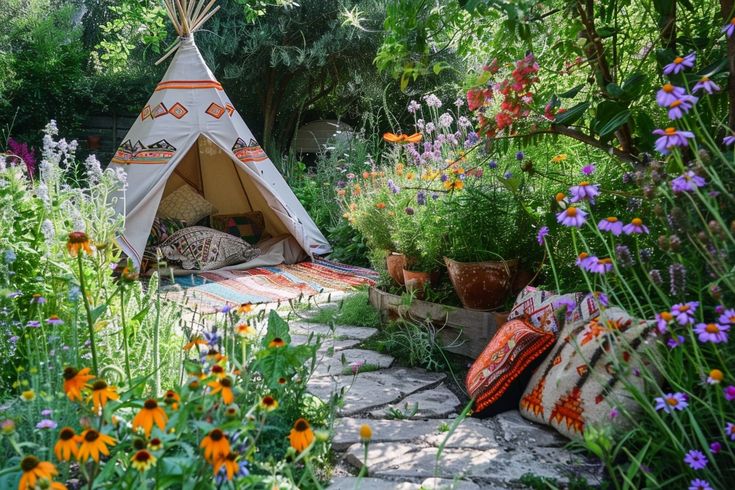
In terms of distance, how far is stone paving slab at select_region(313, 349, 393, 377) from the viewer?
2914 mm

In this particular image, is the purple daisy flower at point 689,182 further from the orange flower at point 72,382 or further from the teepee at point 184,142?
the teepee at point 184,142

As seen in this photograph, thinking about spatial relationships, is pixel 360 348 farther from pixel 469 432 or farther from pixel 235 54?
pixel 235 54

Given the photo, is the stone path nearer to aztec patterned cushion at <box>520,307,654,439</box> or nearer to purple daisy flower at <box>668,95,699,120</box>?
aztec patterned cushion at <box>520,307,654,439</box>

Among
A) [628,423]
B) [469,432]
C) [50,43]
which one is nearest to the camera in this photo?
[628,423]

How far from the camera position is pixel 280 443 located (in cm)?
193

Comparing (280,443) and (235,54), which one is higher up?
(235,54)

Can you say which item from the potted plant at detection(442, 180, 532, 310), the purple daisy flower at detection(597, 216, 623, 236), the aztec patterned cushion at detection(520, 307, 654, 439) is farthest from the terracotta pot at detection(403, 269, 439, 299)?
the purple daisy flower at detection(597, 216, 623, 236)

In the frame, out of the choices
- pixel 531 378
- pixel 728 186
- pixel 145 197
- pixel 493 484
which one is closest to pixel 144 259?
pixel 145 197

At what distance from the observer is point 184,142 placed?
5555mm

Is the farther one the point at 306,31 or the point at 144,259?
the point at 306,31

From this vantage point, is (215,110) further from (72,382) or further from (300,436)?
(300,436)

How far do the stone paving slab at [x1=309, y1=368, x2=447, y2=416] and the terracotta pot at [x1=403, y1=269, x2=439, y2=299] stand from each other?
50 centimetres

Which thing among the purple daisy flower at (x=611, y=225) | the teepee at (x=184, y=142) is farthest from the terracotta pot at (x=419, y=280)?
the teepee at (x=184, y=142)

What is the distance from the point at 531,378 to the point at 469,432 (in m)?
0.35
